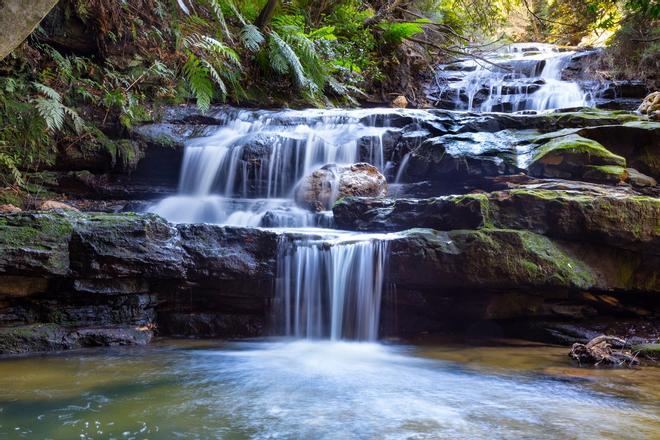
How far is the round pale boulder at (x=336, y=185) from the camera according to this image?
683 centimetres

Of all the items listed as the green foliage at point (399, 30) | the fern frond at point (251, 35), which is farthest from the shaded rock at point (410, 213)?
the green foliage at point (399, 30)

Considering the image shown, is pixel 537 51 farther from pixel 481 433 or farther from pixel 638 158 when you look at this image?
pixel 481 433

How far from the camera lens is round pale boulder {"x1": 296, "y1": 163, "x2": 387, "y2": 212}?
22.4 ft

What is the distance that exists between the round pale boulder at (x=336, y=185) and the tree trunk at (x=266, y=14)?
3.84 meters

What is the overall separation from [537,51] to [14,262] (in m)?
15.4

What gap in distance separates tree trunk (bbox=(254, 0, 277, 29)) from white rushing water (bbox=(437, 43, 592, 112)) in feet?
14.9

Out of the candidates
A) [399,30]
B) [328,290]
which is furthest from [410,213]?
[399,30]

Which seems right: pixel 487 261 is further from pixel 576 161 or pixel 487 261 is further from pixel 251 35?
pixel 251 35

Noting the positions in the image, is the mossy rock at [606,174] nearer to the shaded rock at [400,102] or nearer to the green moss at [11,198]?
the shaded rock at [400,102]

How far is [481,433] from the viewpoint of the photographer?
8.20 ft

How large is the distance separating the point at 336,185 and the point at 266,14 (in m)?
4.24

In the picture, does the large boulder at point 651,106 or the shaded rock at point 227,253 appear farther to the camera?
the large boulder at point 651,106

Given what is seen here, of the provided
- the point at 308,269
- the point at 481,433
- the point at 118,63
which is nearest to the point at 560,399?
the point at 481,433

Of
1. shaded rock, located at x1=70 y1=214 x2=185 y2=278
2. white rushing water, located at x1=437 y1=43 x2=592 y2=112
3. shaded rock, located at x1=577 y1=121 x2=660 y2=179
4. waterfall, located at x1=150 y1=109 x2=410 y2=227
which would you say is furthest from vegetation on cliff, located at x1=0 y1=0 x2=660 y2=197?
shaded rock, located at x1=70 y1=214 x2=185 y2=278
